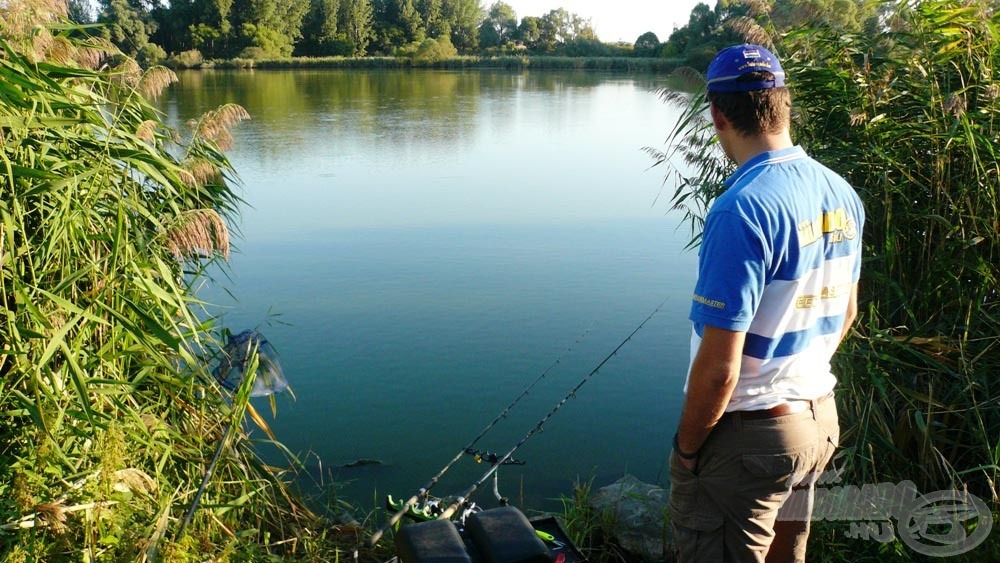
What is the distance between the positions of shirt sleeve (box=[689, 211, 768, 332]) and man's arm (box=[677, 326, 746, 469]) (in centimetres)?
3

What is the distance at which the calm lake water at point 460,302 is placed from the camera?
14.4 feet

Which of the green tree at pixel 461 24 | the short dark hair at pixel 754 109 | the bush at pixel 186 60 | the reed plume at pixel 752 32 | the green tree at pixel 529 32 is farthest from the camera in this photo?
the green tree at pixel 529 32

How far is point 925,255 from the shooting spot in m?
2.91

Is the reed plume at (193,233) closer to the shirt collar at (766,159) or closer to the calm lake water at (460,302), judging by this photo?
the calm lake water at (460,302)

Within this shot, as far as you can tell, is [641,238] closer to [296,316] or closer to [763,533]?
[296,316]

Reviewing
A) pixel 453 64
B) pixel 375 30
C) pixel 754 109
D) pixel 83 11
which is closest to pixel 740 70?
pixel 754 109

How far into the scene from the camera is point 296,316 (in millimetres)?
6051

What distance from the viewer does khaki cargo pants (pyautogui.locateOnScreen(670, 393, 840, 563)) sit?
1680 mm

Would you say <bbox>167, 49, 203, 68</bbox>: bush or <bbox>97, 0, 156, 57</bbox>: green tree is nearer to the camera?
<bbox>97, 0, 156, 57</bbox>: green tree

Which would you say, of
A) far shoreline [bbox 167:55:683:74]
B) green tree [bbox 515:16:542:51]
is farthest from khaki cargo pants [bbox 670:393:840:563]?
green tree [bbox 515:16:542:51]

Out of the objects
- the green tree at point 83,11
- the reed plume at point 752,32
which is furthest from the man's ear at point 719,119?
the green tree at point 83,11

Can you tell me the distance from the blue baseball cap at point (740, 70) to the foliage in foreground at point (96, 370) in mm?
1614

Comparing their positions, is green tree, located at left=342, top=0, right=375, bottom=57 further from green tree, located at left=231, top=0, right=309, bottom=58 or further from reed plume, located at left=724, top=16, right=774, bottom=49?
reed plume, located at left=724, top=16, right=774, bottom=49

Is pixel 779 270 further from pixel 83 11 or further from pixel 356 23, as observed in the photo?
pixel 356 23
